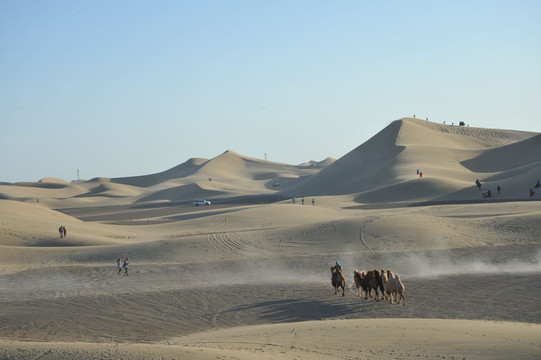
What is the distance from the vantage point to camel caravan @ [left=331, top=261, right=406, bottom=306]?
765 inches

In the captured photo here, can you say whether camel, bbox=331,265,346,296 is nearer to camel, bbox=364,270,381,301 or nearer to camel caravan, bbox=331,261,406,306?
camel caravan, bbox=331,261,406,306

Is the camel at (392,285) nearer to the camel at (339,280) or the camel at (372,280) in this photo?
the camel at (372,280)

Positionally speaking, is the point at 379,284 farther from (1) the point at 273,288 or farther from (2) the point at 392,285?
(1) the point at 273,288

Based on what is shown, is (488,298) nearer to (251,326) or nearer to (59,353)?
(251,326)

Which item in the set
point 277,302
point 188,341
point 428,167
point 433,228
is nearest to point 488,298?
point 277,302

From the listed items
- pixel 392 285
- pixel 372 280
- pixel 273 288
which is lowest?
pixel 273 288

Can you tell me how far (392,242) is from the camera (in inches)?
1256

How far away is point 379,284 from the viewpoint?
20.0 metres

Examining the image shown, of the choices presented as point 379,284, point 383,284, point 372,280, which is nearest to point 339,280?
point 372,280

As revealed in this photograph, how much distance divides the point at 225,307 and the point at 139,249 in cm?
1406

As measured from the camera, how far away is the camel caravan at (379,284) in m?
19.4

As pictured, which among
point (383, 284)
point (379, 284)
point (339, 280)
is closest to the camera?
point (383, 284)

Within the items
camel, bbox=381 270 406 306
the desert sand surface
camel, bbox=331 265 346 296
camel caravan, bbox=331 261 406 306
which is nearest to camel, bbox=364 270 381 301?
camel caravan, bbox=331 261 406 306

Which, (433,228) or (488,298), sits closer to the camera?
(488,298)
